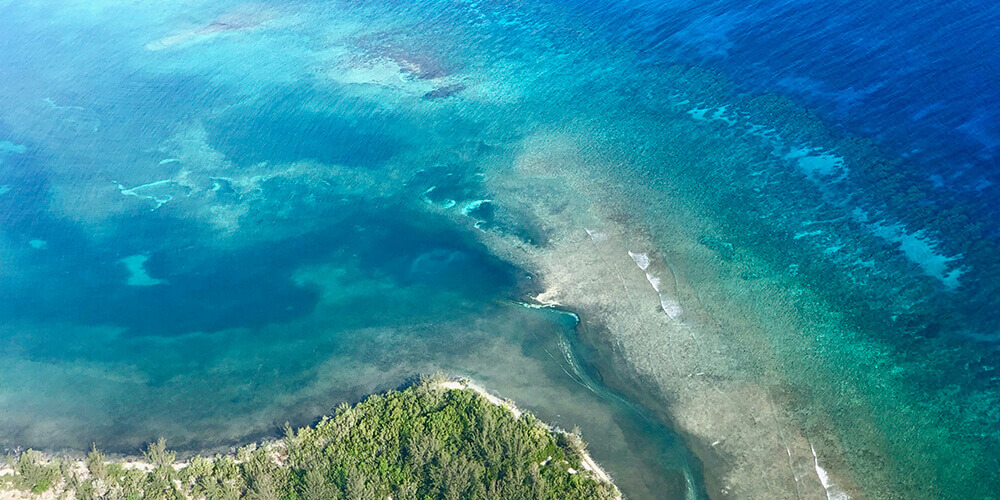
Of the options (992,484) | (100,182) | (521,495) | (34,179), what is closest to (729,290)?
(992,484)

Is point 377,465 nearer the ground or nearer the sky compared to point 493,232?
nearer the ground

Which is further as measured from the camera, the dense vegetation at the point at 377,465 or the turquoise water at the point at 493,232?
the turquoise water at the point at 493,232

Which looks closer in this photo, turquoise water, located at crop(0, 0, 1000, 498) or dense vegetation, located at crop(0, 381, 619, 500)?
dense vegetation, located at crop(0, 381, 619, 500)

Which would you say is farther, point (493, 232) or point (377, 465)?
point (493, 232)

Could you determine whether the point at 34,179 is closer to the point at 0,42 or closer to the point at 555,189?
the point at 0,42
